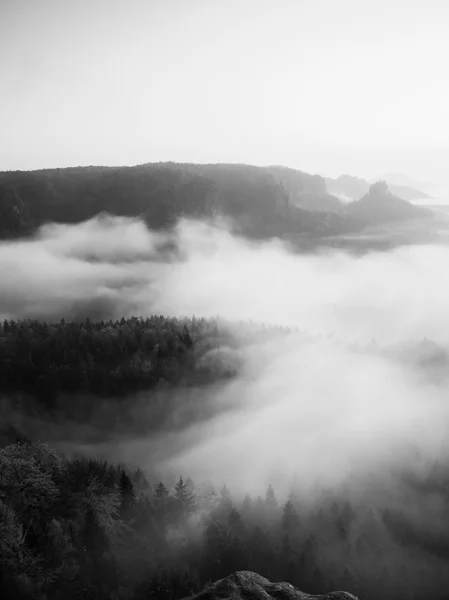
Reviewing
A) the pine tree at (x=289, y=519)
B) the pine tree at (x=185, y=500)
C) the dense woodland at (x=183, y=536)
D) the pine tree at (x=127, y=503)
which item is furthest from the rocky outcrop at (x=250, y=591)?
the pine tree at (x=289, y=519)

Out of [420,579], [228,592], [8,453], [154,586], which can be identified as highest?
[8,453]

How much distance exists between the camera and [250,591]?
237 ft

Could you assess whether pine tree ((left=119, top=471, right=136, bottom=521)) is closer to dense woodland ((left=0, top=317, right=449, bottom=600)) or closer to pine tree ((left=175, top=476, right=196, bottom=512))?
dense woodland ((left=0, top=317, right=449, bottom=600))

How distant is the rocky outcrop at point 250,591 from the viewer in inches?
2793

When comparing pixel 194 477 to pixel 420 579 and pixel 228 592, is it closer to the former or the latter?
pixel 420 579

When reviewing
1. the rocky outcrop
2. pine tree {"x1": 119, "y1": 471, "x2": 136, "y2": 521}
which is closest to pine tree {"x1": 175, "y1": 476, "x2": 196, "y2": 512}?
pine tree {"x1": 119, "y1": 471, "x2": 136, "y2": 521}

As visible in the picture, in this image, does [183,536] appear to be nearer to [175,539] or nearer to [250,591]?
[175,539]

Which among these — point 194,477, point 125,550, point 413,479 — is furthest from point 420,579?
point 125,550

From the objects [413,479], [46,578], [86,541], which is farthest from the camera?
[413,479]

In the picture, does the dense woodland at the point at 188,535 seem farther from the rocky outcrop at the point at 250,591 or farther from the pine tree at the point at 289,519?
the rocky outcrop at the point at 250,591

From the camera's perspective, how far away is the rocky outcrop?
70.9 m

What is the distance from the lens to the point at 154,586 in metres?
102

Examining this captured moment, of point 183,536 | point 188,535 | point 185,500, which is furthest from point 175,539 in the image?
point 185,500

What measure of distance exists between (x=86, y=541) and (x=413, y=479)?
476 ft
